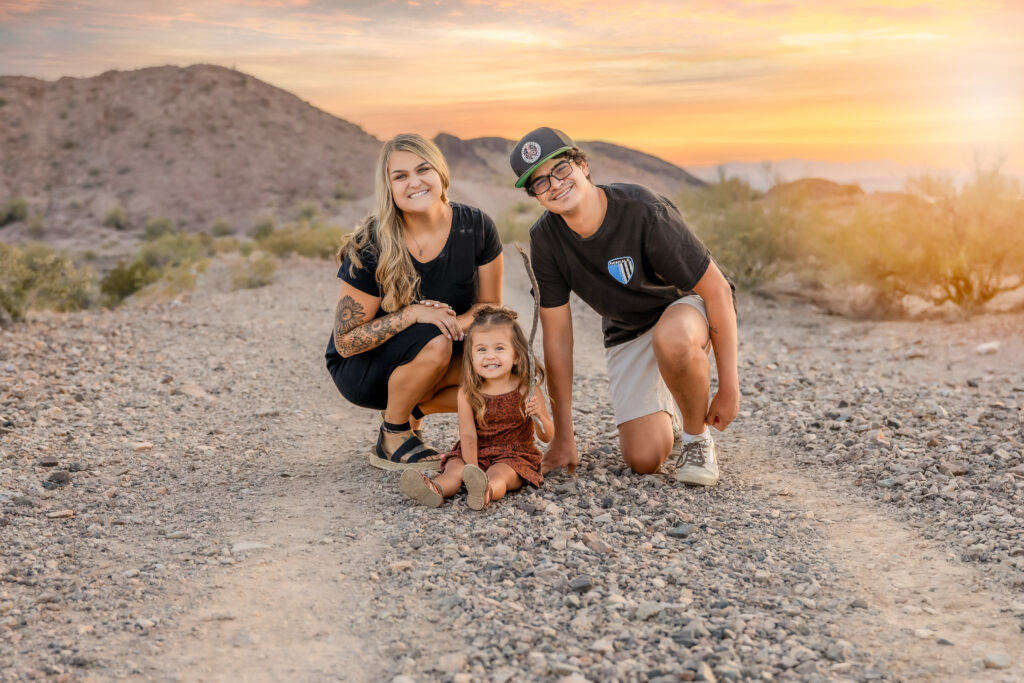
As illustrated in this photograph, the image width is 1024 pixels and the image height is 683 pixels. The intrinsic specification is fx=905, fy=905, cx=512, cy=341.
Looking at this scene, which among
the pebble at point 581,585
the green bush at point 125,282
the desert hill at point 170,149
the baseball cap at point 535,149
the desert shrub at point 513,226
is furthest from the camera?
the desert hill at point 170,149

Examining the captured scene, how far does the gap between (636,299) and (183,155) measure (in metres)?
62.2

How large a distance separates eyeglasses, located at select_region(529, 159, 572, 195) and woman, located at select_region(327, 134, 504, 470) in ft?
1.53

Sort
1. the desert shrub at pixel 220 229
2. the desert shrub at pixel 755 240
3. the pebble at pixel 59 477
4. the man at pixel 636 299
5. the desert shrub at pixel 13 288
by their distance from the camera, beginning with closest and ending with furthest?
the man at pixel 636 299 < the pebble at pixel 59 477 < the desert shrub at pixel 13 288 < the desert shrub at pixel 755 240 < the desert shrub at pixel 220 229

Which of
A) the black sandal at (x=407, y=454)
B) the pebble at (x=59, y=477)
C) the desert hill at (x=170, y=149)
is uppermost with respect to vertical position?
the desert hill at (x=170, y=149)

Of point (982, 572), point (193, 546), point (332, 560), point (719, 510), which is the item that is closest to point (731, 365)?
point (719, 510)

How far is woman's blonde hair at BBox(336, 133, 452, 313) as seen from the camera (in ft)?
14.6

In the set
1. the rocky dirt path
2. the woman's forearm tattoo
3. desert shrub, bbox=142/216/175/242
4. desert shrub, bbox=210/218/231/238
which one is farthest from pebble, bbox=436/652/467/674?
desert shrub, bbox=210/218/231/238

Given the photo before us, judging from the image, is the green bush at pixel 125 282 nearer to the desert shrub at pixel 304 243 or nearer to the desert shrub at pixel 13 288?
the desert shrub at pixel 304 243

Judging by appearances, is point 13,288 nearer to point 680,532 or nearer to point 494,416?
point 494,416

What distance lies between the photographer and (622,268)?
425cm

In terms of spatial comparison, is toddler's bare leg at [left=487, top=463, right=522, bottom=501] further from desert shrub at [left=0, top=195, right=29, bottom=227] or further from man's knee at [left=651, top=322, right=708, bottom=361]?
desert shrub at [left=0, top=195, right=29, bottom=227]

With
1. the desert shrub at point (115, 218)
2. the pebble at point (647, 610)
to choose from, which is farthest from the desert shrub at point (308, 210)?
the pebble at point (647, 610)

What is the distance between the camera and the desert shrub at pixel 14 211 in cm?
5028

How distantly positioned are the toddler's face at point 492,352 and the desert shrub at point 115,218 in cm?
4899
